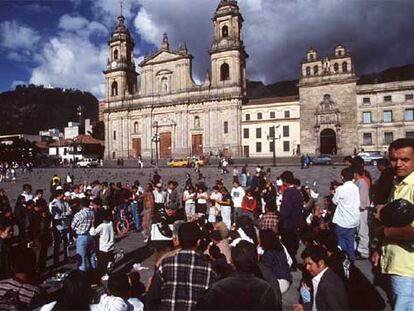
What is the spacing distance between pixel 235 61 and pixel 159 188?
43.5 m

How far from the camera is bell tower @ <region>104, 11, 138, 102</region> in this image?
61741 millimetres

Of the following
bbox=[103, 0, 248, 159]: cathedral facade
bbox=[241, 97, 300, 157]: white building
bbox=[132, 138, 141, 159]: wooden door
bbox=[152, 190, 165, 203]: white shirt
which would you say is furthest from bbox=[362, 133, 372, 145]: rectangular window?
bbox=[152, 190, 165, 203]: white shirt

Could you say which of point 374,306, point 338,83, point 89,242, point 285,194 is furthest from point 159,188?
point 338,83

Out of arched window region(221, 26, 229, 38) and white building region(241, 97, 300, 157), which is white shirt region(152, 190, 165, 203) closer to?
white building region(241, 97, 300, 157)

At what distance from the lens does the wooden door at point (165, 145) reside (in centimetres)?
5694

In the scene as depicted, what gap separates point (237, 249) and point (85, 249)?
4943mm

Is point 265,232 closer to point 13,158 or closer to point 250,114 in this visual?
point 250,114

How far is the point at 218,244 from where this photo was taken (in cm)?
570

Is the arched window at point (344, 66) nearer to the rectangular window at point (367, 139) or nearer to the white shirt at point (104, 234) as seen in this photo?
the rectangular window at point (367, 139)

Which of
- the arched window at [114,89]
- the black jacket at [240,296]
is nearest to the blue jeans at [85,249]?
the black jacket at [240,296]

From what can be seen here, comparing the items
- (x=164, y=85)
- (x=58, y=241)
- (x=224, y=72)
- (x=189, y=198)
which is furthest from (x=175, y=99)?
(x=58, y=241)

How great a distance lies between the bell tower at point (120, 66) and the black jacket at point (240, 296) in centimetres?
6203

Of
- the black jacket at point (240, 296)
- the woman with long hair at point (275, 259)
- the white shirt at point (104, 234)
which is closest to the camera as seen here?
the black jacket at point (240, 296)

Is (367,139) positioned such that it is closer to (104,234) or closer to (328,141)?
(328,141)
